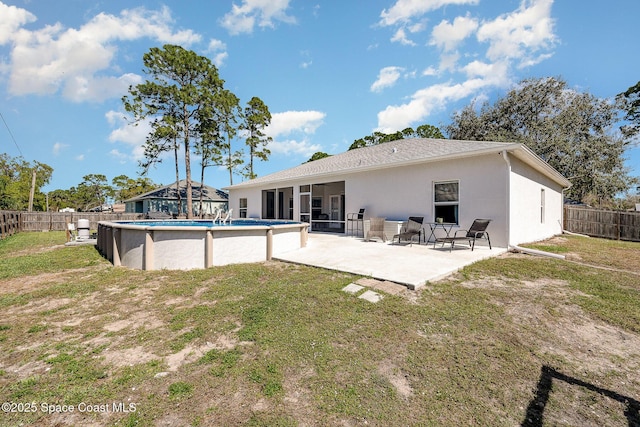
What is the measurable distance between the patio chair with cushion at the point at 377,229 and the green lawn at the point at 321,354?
15.1ft

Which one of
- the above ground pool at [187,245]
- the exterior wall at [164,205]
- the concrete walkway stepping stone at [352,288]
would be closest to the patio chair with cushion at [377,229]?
the above ground pool at [187,245]

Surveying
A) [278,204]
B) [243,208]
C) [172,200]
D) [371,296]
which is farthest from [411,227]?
[172,200]

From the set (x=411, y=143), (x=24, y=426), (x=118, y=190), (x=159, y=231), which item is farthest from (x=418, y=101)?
(x=118, y=190)

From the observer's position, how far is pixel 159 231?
6156 mm

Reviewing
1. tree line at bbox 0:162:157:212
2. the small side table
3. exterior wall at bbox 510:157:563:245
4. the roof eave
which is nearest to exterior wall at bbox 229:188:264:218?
the roof eave

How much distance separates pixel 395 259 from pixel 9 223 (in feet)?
68.8

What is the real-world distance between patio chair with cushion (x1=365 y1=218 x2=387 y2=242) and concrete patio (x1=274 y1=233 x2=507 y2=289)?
0.77 metres

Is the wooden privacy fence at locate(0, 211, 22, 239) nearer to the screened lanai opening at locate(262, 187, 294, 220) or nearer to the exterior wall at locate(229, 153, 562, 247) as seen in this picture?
the screened lanai opening at locate(262, 187, 294, 220)

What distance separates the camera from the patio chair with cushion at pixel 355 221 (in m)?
11.4

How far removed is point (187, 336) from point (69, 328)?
1673mm

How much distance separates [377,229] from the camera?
31.8 feet

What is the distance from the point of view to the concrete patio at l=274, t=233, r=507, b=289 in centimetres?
504

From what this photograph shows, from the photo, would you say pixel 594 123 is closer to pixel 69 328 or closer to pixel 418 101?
pixel 418 101

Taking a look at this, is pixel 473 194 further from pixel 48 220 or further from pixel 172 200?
pixel 48 220
